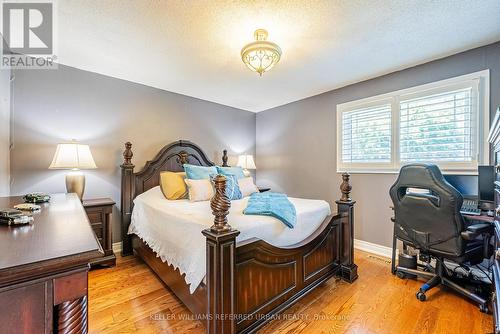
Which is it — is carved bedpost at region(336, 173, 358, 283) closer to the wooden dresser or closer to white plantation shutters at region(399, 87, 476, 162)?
white plantation shutters at region(399, 87, 476, 162)

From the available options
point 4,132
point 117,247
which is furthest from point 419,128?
point 4,132

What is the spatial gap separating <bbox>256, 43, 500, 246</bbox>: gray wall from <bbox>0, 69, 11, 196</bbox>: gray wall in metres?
3.60

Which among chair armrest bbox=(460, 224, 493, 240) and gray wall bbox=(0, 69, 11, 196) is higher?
gray wall bbox=(0, 69, 11, 196)

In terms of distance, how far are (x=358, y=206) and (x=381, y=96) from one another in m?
1.51

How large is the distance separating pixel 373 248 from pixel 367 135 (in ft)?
4.99

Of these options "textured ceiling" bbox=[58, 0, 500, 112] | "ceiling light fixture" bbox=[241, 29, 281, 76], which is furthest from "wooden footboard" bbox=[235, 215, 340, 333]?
"textured ceiling" bbox=[58, 0, 500, 112]

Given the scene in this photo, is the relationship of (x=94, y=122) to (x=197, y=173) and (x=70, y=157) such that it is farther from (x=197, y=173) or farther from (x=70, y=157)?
(x=197, y=173)

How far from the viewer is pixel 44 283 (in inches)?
23.0

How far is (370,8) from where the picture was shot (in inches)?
67.3

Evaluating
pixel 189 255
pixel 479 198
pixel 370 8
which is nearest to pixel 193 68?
pixel 370 8

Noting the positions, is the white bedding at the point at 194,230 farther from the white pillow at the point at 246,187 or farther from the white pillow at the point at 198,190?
the white pillow at the point at 246,187

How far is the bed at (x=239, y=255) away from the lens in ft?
4.27

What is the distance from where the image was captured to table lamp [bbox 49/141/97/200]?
2.32 meters

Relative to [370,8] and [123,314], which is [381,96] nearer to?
[370,8]
